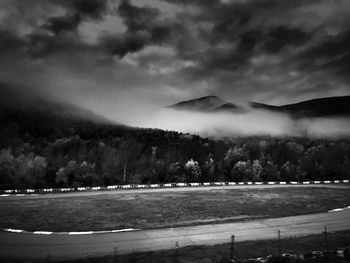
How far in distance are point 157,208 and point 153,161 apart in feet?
240

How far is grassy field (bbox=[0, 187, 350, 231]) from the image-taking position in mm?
41375

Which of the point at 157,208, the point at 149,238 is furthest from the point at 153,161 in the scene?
the point at 149,238

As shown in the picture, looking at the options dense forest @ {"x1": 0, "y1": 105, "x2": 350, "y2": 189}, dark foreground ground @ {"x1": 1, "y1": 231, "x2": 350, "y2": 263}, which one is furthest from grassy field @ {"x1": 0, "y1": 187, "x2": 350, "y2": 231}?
dense forest @ {"x1": 0, "y1": 105, "x2": 350, "y2": 189}

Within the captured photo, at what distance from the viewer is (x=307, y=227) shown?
115 feet

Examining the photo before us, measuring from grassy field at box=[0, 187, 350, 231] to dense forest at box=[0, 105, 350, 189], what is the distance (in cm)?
3901

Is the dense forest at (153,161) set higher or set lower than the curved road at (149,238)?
higher

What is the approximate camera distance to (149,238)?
107 ft

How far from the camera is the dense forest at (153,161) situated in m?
99.1

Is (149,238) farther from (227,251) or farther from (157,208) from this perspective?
(157,208)

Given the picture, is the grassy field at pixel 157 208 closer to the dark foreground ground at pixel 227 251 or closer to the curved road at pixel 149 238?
the curved road at pixel 149 238

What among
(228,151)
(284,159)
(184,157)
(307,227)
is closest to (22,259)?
(307,227)

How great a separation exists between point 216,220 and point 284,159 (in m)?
109

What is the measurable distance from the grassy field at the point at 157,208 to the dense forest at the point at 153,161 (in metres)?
39.0

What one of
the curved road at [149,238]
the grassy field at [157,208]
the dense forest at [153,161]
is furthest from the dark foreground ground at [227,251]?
the dense forest at [153,161]
